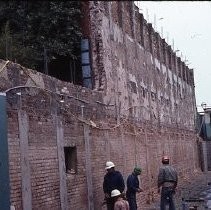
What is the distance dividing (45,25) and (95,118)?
3.68 m

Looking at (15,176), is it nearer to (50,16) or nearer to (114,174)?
(114,174)

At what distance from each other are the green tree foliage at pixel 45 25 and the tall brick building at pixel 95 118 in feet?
1.68

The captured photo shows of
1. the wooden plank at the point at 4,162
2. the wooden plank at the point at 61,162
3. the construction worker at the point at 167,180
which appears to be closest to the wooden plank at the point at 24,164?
the wooden plank at the point at 4,162

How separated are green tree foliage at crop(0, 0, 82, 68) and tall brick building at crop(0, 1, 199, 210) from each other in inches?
20.2

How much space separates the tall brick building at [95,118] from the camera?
8.36 m

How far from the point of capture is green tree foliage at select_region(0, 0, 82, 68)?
1440 cm

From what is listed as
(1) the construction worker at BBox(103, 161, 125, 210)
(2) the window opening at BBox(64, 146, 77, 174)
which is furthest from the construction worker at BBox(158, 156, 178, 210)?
(2) the window opening at BBox(64, 146, 77, 174)

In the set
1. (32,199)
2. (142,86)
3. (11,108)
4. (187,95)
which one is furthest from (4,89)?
(187,95)

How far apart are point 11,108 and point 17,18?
7417 mm

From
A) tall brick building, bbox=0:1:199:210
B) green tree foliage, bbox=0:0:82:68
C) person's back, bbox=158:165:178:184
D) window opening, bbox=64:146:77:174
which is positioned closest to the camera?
tall brick building, bbox=0:1:199:210

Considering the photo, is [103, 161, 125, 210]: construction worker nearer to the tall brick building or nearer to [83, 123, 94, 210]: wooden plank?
the tall brick building

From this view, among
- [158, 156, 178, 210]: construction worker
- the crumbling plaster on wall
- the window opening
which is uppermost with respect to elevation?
the crumbling plaster on wall

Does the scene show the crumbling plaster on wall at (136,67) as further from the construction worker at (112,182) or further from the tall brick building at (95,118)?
the construction worker at (112,182)

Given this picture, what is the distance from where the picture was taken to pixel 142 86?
19406 millimetres
